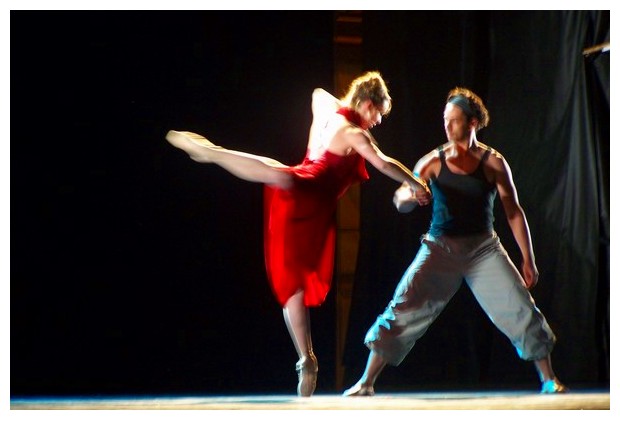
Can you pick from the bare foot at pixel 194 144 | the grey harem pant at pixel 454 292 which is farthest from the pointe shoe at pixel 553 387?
the bare foot at pixel 194 144

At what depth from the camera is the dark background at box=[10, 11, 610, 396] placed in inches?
178

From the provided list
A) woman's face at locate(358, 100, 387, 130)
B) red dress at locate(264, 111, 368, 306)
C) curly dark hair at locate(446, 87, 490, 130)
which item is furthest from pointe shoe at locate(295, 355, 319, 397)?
curly dark hair at locate(446, 87, 490, 130)

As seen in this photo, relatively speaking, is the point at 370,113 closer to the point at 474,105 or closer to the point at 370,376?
the point at 474,105

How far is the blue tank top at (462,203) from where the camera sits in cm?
435

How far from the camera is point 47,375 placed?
4.53m

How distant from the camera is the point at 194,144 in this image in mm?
4312

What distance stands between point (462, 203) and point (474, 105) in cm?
56

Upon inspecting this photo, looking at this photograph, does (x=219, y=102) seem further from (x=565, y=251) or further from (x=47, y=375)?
(x=565, y=251)

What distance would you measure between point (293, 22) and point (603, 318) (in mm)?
2379

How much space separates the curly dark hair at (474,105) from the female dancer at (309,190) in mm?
454

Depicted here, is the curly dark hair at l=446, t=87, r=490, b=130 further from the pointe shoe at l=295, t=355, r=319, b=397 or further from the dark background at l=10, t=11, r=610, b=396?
the pointe shoe at l=295, t=355, r=319, b=397

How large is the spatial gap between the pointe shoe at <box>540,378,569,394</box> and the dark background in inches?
6.8
